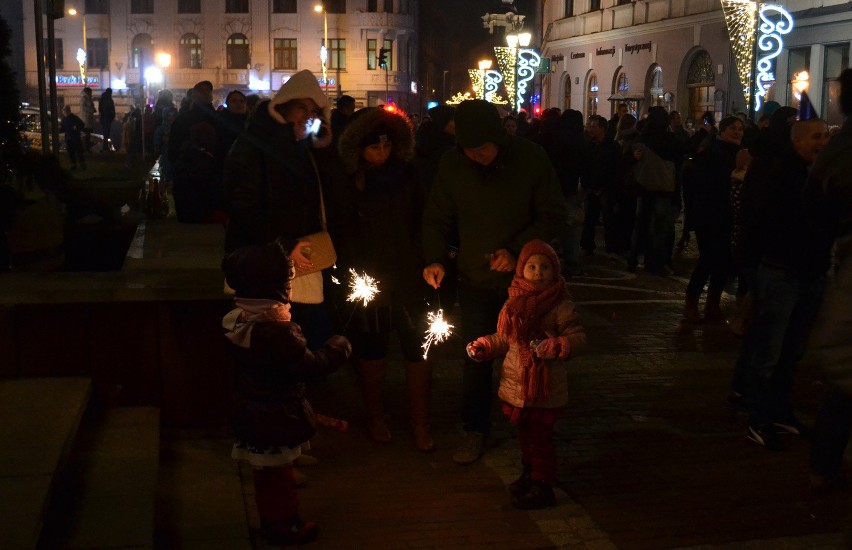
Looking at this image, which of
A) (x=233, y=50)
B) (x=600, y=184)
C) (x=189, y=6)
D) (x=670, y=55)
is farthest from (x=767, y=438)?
(x=189, y=6)

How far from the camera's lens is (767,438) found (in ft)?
20.4

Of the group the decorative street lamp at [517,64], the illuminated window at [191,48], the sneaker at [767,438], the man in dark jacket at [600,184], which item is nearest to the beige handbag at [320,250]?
the sneaker at [767,438]

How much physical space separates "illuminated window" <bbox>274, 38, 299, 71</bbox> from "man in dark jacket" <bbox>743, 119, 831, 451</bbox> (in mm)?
68087

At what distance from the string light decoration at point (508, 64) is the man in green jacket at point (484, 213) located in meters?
23.9

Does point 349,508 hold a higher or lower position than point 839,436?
lower

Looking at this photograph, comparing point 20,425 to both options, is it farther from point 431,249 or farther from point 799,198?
point 799,198

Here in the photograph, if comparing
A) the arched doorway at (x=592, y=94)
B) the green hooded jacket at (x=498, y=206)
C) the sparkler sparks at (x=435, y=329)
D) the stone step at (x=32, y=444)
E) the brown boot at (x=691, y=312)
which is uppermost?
the arched doorway at (x=592, y=94)

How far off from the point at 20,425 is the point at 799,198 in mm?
4367

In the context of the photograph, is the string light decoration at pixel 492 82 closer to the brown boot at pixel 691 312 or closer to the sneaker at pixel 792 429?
the brown boot at pixel 691 312

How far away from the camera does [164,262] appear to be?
639 centimetres

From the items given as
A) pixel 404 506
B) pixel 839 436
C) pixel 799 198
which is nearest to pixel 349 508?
pixel 404 506

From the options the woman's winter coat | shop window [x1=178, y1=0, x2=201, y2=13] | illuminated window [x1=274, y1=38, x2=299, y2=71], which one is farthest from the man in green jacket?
shop window [x1=178, y1=0, x2=201, y2=13]

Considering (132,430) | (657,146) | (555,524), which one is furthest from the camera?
(657,146)

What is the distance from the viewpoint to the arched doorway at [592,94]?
42.1 m
